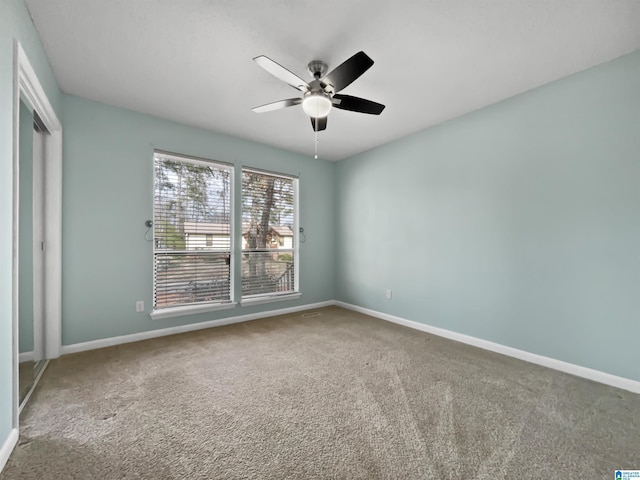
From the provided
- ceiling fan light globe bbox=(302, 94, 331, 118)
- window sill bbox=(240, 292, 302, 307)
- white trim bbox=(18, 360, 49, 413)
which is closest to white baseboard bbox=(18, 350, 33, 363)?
white trim bbox=(18, 360, 49, 413)

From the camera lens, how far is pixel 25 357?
1948 mm

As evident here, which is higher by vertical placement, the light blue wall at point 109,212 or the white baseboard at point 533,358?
the light blue wall at point 109,212

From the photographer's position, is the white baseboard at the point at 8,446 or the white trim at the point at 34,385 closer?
the white baseboard at the point at 8,446

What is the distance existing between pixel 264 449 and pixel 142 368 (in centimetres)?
157

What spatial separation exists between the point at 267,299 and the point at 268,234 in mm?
977

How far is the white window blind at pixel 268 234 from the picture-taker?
4.03 meters

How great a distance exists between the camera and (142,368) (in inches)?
96.0

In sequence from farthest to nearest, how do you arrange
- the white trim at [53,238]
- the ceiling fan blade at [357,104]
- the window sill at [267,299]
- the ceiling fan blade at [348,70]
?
the window sill at [267,299] → the white trim at [53,238] → the ceiling fan blade at [357,104] → the ceiling fan blade at [348,70]

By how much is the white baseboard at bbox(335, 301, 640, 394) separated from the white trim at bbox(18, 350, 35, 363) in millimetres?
3689

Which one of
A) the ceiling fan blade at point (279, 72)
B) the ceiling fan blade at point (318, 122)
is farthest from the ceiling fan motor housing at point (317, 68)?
the ceiling fan blade at point (318, 122)

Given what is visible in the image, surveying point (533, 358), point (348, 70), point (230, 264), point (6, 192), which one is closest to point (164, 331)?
point (230, 264)

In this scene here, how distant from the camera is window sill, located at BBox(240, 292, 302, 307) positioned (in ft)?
13.0

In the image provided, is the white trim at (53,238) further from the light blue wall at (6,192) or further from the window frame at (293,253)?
the window frame at (293,253)

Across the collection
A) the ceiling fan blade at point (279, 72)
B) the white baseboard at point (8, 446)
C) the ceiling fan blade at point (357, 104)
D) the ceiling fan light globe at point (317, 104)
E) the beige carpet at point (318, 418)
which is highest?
the ceiling fan blade at point (279, 72)
